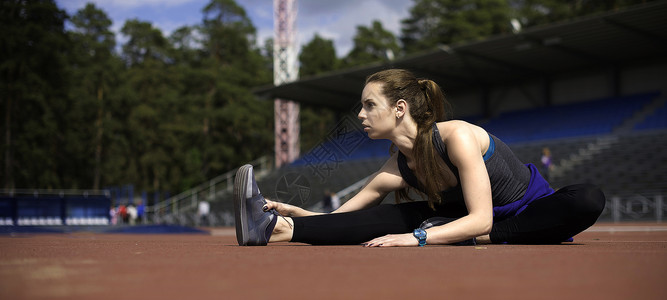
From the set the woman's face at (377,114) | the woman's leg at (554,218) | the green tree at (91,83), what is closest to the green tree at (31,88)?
the green tree at (91,83)

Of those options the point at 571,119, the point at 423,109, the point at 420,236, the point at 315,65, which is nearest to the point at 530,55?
the point at 571,119

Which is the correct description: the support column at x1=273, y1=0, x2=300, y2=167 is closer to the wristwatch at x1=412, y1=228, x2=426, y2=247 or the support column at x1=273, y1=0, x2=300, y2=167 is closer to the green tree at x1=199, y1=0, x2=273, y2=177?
the green tree at x1=199, y1=0, x2=273, y2=177

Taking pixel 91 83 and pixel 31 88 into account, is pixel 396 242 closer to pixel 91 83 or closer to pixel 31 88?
pixel 31 88

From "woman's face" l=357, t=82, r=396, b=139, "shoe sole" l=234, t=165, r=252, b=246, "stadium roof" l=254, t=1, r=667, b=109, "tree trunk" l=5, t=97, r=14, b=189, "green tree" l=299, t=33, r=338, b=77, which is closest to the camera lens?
"shoe sole" l=234, t=165, r=252, b=246

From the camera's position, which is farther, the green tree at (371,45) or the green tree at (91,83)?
the green tree at (371,45)

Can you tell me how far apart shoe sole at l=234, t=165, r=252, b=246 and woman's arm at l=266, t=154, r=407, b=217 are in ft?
1.00

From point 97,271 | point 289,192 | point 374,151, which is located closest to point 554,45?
point 374,151

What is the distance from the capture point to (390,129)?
3.22 meters

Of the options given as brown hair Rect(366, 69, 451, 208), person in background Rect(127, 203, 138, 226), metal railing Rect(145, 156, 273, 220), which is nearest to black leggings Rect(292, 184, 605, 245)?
brown hair Rect(366, 69, 451, 208)

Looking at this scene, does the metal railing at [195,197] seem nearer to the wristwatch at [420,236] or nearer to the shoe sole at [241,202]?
the shoe sole at [241,202]

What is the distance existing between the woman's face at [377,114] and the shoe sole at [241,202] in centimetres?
68

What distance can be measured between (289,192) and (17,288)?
3240 mm

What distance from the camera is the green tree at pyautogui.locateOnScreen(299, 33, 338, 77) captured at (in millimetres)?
45219

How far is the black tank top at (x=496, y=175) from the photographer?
313cm
